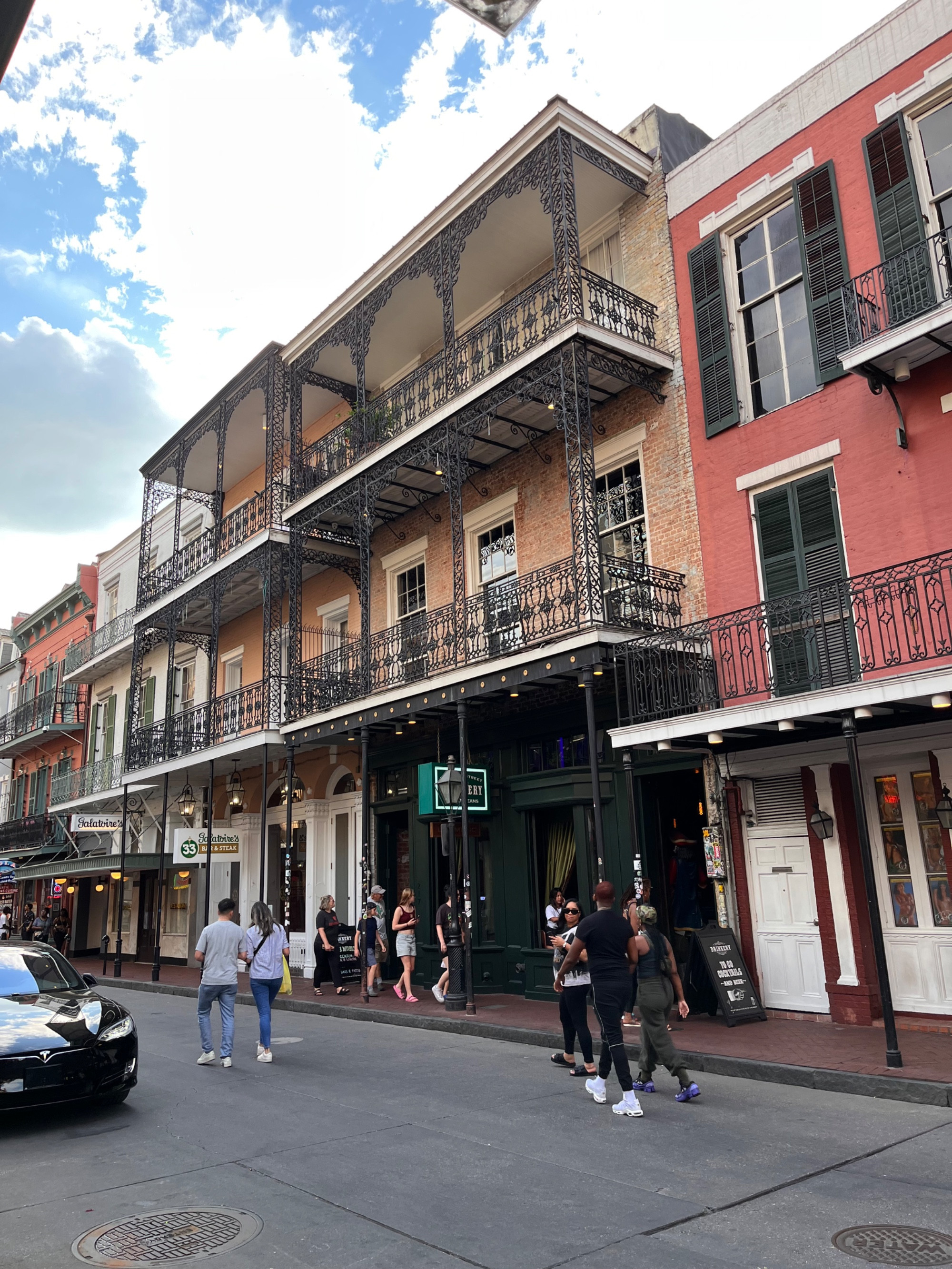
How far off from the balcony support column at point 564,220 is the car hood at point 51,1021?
994cm

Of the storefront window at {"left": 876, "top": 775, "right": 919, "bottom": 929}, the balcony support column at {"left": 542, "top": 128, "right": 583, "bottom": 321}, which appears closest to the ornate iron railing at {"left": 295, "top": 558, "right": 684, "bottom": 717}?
the storefront window at {"left": 876, "top": 775, "right": 919, "bottom": 929}

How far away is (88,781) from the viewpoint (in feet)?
97.5

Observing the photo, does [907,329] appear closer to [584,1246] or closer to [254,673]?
[584,1246]

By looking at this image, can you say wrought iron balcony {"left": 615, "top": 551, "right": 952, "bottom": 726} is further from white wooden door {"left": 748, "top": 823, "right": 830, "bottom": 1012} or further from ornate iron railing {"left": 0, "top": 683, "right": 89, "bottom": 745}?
ornate iron railing {"left": 0, "top": 683, "right": 89, "bottom": 745}

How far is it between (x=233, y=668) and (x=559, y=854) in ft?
40.4

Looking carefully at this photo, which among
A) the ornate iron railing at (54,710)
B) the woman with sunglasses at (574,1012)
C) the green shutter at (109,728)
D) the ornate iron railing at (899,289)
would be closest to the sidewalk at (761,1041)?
the woman with sunglasses at (574,1012)

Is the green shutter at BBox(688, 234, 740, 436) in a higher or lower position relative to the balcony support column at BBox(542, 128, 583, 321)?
lower

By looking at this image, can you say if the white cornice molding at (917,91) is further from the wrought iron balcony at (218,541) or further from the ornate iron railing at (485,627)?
the wrought iron balcony at (218,541)

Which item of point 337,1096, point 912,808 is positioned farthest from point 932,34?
point 337,1096

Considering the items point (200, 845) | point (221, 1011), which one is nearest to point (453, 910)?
point (221, 1011)

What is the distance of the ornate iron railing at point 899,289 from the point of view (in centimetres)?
1039

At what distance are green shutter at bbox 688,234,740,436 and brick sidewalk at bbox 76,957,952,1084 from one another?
7488mm

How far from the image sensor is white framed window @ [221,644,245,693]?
2356 centimetres

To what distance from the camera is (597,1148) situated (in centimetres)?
624
